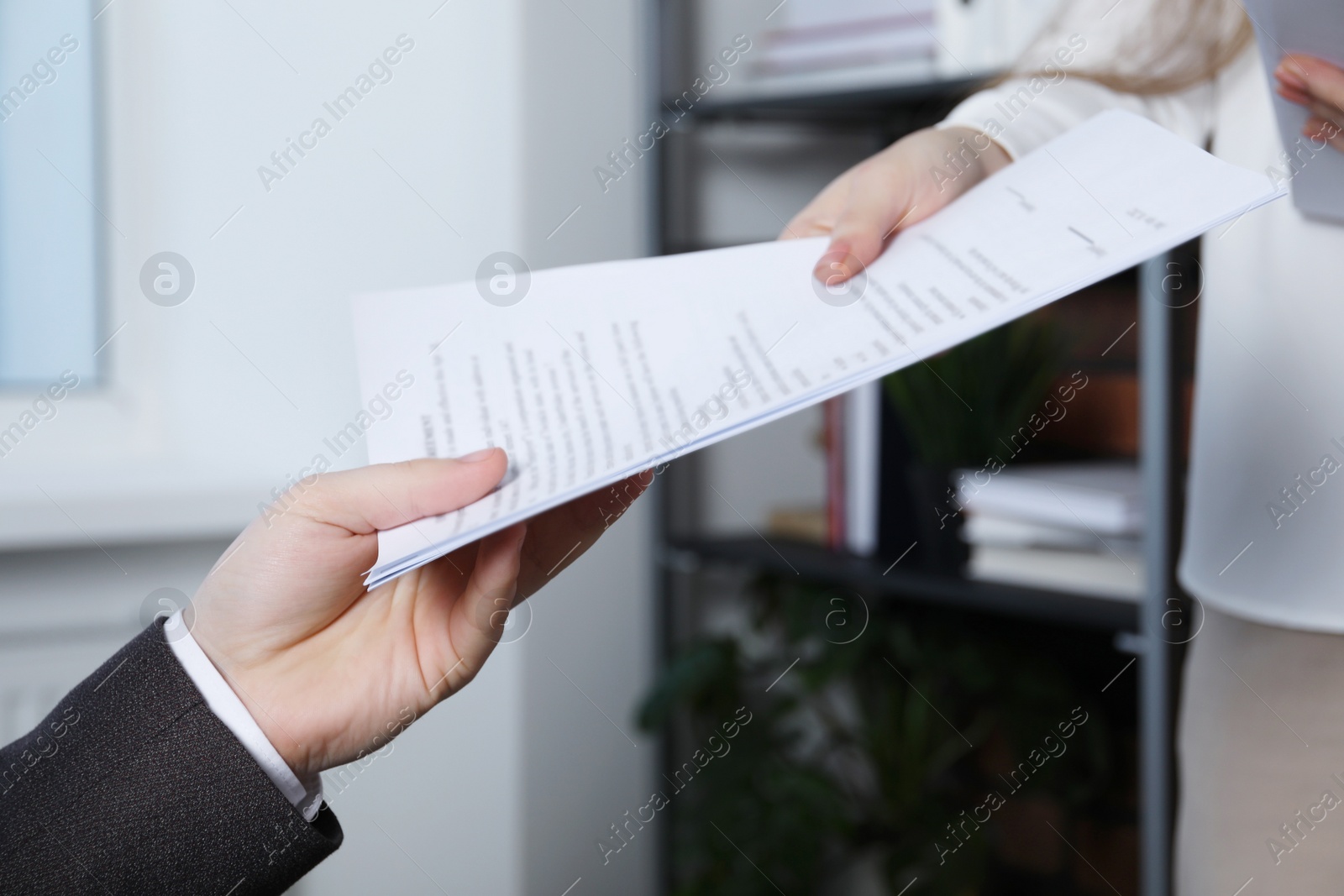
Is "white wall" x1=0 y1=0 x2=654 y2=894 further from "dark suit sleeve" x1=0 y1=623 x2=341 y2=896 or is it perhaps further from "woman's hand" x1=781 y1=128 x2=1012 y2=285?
"woman's hand" x1=781 y1=128 x2=1012 y2=285

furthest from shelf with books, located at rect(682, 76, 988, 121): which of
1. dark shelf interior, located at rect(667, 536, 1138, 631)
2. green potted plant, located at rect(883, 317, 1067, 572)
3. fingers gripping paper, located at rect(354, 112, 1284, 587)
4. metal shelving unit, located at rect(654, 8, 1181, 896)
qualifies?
fingers gripping paper, located at rect(354, 112, 1284, 587)

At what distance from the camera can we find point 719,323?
527mm

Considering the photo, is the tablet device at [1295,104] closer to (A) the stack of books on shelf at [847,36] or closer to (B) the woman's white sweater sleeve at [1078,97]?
(B) the woman's white sweater sleeve at [1078,97]

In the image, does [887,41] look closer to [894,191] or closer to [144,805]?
[894,191]

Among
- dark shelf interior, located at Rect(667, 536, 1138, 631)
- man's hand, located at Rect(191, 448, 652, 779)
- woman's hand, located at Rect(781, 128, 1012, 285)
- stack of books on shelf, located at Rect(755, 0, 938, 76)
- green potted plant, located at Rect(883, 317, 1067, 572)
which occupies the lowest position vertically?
dark shelf interior, located at Rect(667, 536, 1138, 631)

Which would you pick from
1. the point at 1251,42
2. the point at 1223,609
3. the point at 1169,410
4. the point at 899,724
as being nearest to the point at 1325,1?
the point at 1251,42

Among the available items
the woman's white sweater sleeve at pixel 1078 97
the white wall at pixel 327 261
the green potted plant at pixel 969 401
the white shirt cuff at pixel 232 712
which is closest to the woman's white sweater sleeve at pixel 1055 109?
the woman's white sweater sleeve at pixel 1078 97

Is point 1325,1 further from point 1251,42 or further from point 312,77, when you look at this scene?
point 312,77

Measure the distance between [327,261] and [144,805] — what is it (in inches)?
43.0

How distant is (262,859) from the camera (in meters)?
0.57

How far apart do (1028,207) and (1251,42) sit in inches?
9.9

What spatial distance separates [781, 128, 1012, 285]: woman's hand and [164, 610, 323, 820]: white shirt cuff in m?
0.38

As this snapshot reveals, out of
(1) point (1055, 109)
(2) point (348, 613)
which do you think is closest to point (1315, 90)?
(1) point (1055, 109)

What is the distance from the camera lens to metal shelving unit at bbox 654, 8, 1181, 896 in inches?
42.3
